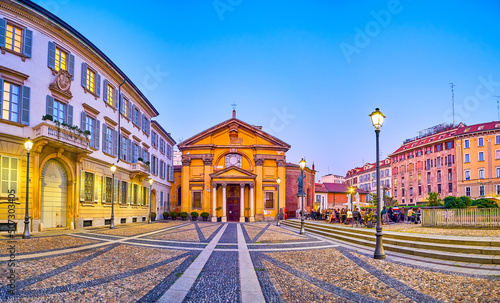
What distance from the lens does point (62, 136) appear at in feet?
66.0

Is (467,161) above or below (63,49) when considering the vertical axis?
below

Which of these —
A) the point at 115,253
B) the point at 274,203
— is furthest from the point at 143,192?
the point at 115,253

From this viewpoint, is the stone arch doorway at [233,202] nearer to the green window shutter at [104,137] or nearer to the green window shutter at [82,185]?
the green window shutter at [104,137]

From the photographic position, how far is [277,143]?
46906mm

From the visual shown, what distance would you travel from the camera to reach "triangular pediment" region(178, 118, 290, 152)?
46.7m

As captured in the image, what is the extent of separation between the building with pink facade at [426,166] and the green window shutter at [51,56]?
6778 cm

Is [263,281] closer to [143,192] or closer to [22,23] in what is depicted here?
[22,23]

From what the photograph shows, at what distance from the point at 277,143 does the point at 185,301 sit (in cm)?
4092

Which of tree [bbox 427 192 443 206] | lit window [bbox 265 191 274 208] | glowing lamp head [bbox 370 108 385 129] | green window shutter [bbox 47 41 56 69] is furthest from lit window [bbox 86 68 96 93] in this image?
tree [bbox 427 192 443 206]

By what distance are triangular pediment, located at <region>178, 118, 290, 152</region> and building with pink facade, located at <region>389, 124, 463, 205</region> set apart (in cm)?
3931

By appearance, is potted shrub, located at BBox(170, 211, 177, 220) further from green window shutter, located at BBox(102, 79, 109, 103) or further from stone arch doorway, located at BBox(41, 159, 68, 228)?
stone arch doorway, located at BBox(41, 159, 68, 228)

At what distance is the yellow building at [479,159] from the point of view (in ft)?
197

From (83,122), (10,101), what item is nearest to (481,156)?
(83,122)

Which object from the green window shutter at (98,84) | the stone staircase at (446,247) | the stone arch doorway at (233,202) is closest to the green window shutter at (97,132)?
the green window shutter at (98,84)
